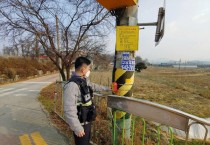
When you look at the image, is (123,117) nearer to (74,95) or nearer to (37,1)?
(74,95)

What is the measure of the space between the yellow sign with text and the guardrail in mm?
959

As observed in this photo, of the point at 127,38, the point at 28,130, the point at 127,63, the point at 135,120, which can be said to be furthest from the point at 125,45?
the point at 28,130

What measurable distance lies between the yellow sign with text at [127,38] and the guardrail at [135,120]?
3.15 ft

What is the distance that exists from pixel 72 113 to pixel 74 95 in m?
0.24

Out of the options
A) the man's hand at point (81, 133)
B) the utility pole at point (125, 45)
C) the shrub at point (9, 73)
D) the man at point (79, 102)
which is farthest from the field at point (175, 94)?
the shrub at point (9, 73)

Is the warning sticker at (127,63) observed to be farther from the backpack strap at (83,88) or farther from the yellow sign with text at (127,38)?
the backpack strap at (83,88)

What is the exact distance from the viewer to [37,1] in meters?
11.9

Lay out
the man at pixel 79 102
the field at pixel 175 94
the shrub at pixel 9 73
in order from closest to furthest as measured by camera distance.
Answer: the man at pixel 79 102 → the field at pixel 175 94 → the shrub at pixel 9 73

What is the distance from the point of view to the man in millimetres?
3074

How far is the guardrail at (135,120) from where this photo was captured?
2.68 metres

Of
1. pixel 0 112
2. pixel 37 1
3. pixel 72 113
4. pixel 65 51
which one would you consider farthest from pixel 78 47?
pixel 72 113

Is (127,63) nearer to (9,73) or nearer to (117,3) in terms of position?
(117,3)

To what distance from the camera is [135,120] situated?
4316 millimetres

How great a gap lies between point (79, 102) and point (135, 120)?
1516mm
